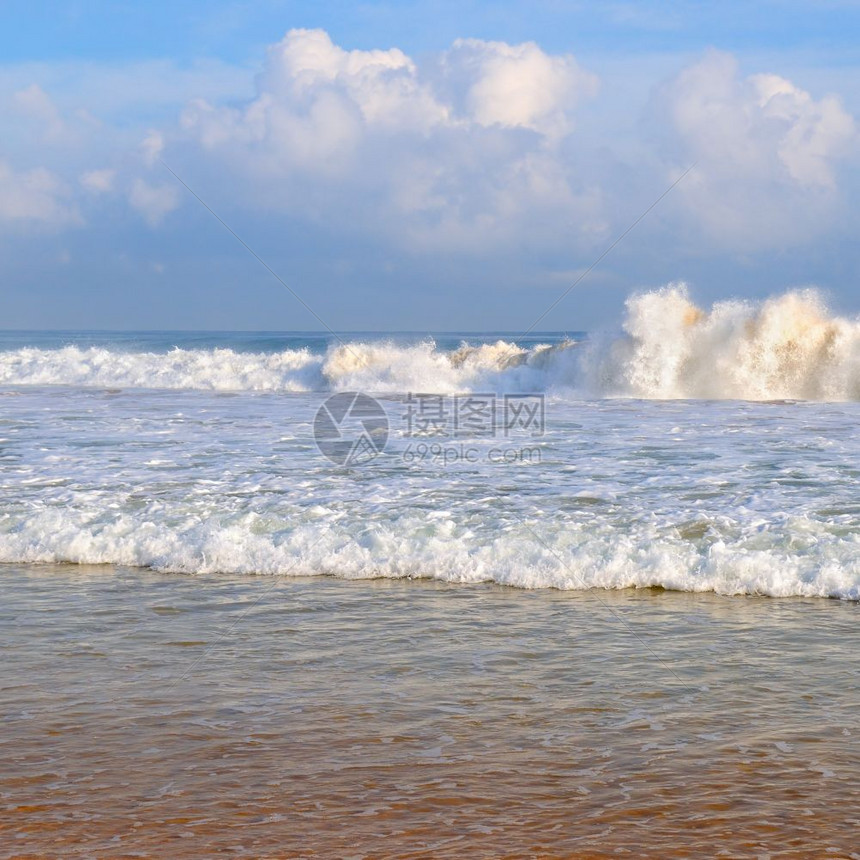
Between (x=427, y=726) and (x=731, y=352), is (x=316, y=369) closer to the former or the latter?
(x=731, y=352)

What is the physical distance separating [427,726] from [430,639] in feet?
4.25

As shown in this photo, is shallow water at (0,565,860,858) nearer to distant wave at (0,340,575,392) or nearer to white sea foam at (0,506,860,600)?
white sea foam at (0,506,860,600)

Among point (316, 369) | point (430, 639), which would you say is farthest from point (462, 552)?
point (316, 369)

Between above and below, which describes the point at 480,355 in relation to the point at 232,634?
above

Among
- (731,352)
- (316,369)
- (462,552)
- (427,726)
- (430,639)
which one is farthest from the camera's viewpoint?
(316,369)

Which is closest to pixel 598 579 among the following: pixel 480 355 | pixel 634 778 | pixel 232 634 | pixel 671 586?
pixel 671 586

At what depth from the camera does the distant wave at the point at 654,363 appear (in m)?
22.0

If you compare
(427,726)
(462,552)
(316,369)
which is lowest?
(427,726)

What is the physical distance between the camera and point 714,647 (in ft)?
17.0

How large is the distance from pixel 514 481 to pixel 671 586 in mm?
3287

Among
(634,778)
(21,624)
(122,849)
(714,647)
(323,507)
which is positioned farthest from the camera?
(323,507)

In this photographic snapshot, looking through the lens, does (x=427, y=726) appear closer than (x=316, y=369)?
Yes

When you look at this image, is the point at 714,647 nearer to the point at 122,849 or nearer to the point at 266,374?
the point at 122,849

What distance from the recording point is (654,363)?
2288 centimetres
